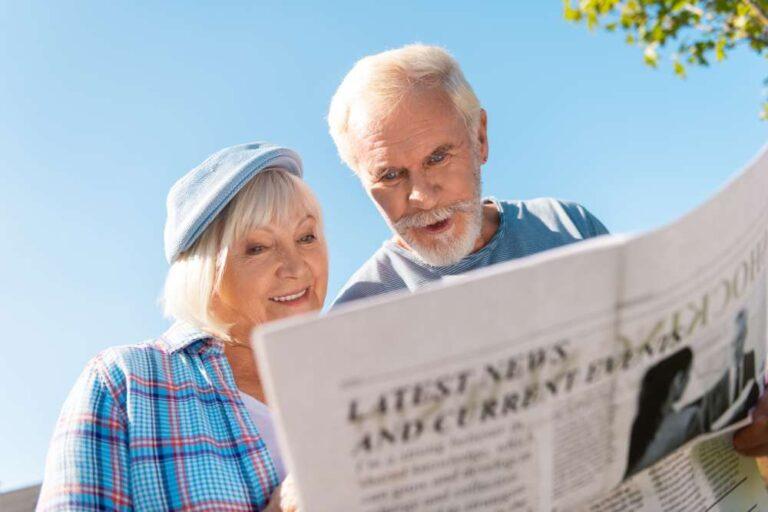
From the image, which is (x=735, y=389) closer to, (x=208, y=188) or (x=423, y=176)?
(x=423, y=176)

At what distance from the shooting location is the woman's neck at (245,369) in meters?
1.79

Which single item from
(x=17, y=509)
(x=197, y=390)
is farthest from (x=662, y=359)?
(x=17, y=509)

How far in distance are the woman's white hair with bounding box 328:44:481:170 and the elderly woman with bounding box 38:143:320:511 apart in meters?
0.29

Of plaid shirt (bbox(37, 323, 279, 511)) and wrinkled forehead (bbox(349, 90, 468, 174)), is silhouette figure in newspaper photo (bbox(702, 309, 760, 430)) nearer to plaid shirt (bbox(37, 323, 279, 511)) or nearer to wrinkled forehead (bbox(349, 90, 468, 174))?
plaid shirt (bbox(37, 323, 279, 511))

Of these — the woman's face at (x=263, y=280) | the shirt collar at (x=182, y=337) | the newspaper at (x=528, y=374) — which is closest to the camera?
the newspaper at (x=528, y=374)

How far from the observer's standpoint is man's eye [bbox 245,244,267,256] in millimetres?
1830

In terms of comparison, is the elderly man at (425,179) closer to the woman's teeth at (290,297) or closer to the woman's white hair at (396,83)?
the woman's white hair at (396,83)

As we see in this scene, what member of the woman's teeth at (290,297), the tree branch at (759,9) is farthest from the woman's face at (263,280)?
the tree branch at (759,9)

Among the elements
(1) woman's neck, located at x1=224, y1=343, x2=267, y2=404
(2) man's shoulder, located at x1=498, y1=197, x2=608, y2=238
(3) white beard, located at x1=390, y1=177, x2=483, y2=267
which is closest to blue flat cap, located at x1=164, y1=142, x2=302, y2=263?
(1) woman's neck, located at x1=224, y1=343, x2=267, y2=404

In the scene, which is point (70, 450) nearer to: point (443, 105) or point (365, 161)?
point (365, 161)

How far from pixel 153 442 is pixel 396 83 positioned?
1.30 metres

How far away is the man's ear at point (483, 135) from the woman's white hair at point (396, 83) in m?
0.06

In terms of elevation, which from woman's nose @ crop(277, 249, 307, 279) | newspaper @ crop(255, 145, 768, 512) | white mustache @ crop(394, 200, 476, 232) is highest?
white mustache @ crop(394, 200, 476, 232)

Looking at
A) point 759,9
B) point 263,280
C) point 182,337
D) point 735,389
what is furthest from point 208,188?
point 759,9
